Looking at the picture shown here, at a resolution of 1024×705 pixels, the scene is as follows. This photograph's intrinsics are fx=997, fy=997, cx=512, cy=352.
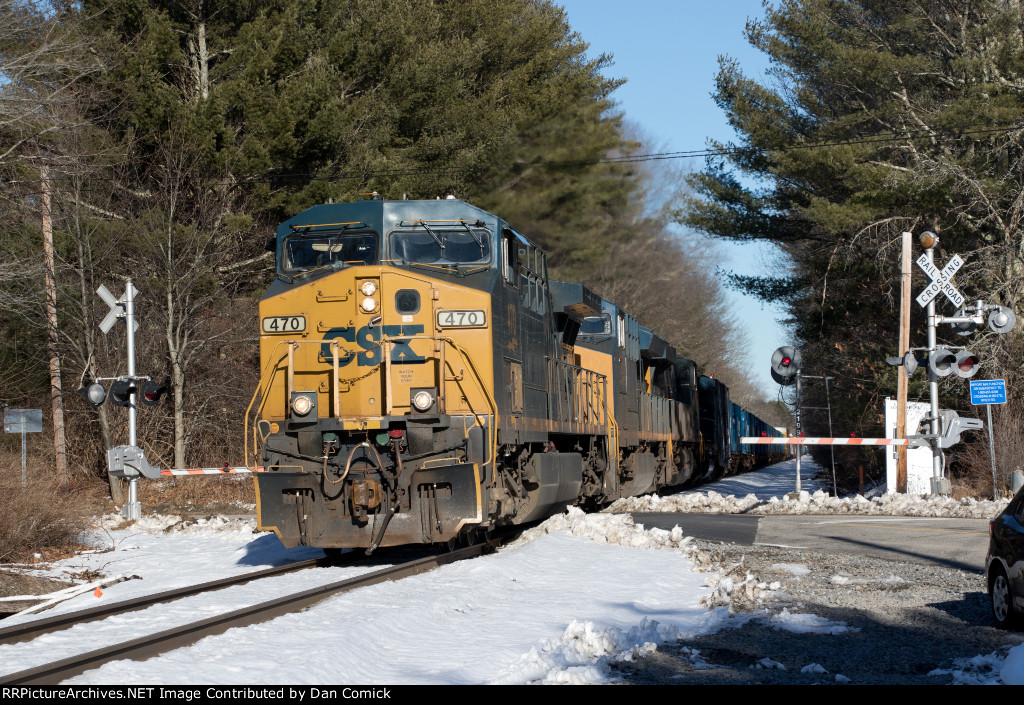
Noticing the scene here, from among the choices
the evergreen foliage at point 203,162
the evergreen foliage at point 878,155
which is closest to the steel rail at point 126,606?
Result: the evergreen foliage at point 203,162

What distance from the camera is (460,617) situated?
7266 mm

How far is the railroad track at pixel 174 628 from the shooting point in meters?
5.43

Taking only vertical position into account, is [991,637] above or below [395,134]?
below

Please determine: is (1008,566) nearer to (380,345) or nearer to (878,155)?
(380,345)

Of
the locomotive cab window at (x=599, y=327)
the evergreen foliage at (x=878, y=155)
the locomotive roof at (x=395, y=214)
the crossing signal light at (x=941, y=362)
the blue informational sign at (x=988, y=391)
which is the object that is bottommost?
the blue informational sign at (x=988, y=391)

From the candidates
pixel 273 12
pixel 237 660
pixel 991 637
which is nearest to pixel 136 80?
pixel 273 12

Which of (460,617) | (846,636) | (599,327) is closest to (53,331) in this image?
(599,327)

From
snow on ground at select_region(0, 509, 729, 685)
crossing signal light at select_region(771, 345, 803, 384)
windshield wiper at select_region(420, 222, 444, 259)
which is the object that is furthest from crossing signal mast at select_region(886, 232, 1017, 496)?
windshield wiper at select_region(420, 222, 444, 259)

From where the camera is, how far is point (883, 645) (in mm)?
6250

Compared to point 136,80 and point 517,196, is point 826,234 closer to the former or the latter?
point 517,196

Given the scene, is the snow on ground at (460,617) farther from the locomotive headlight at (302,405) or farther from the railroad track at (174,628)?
the locomotive headlight at (302,405)

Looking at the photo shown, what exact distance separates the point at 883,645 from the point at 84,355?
65.4 ft

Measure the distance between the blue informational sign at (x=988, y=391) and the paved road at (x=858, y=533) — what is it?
2.21 m

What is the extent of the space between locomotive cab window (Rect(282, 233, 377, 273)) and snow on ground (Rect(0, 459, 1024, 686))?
327cm
